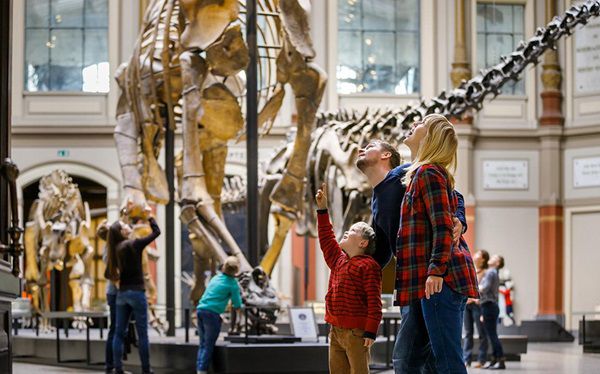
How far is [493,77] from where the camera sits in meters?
14.9

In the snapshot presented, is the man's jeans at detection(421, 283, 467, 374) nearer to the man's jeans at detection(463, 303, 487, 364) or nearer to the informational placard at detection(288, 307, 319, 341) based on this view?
the informational placard at detection(288, 307, 319, 341)

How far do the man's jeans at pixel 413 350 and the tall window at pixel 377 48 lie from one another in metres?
22.2

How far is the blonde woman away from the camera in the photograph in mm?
5949

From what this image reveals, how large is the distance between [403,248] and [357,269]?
2.53 feet

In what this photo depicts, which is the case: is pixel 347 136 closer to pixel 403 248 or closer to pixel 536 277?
pixel 403 248

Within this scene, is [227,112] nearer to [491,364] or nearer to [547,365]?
[491,364]

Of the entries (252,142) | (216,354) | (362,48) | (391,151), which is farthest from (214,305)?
(362,48)

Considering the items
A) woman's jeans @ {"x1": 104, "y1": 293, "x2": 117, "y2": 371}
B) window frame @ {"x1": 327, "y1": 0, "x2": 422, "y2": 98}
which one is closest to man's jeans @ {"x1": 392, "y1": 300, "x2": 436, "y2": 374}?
woman's jeans @ {"x1": 104, "y1": 293, "x2": 117, "y2": 371}

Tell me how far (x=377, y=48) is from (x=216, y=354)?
17.2 meters

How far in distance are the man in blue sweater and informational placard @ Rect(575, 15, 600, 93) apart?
21789 mm

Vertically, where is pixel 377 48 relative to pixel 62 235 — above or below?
above

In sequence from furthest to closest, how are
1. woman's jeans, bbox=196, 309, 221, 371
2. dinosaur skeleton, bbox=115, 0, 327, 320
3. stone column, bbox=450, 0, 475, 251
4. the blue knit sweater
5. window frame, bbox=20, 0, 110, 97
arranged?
stone column, bbox=450, 0, 475, 251
window frame, bbox=20, 0, 110, 97
dinosaur skeleton, bbox=115, 0, 327, 320
woman's jeans, bbox=196, 309, 221, 371
the blue knit sweater

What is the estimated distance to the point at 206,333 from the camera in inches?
459

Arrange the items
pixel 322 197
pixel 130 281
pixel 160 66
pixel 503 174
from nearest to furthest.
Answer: pixel 322 197 → pixel 130 281 → pixel 160 66 → pixel 503 174
